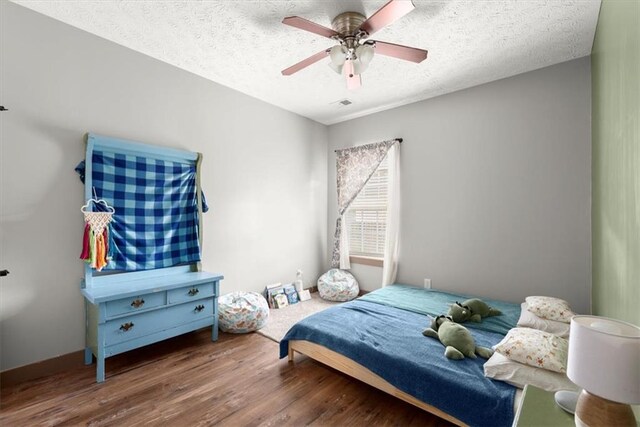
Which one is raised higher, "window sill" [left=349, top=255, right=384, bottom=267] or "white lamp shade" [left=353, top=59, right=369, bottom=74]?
"white lamp shade" [left=353, top=59, right=369, bottom=74]

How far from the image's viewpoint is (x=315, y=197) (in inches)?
181

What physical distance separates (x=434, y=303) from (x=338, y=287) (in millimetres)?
1454

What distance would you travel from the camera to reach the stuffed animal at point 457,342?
6.16 ft

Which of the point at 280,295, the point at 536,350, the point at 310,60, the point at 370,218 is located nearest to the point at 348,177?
the point at 370,218

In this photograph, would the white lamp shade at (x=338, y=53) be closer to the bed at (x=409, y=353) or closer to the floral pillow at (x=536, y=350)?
the bed at (x=409, y=353)

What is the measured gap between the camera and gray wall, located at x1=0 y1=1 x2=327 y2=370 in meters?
2.11

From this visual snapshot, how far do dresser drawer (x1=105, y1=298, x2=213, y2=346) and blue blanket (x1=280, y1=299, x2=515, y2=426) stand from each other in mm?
860

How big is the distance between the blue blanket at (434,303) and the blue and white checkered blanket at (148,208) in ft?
6.64

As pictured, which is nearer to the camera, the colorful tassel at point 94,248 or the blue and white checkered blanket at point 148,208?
the colorful tassel at point 94,248

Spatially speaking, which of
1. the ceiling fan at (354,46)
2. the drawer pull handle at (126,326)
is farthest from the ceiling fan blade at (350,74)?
the drawer pull handle at (126,326)

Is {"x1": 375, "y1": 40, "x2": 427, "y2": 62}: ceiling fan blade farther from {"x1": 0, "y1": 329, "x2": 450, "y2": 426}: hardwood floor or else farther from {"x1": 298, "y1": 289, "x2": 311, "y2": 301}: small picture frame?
{"x1": 298, "y1": 289, "x2": 311, "y2": 301}: small picture frame

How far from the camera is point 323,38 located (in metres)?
2.47

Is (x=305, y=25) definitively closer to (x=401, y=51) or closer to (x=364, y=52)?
(x=364, y=52)

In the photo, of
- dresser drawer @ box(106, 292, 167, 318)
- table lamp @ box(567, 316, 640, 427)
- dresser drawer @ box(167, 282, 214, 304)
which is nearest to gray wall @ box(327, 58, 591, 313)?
table lamp @ box(567, 316, 640, 427)
